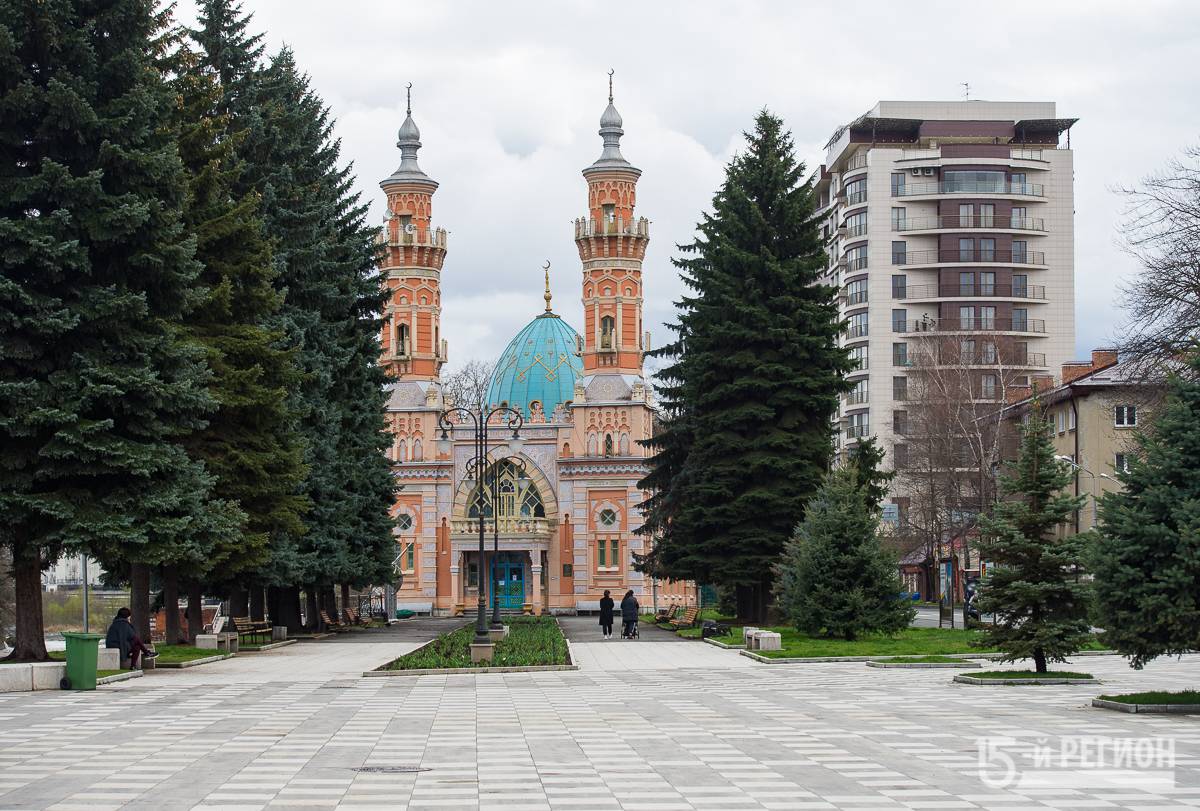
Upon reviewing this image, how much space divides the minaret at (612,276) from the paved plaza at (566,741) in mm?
57457

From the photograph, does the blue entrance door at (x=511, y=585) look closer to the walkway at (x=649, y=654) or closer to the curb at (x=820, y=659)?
the walkway at (x=649, y=654)

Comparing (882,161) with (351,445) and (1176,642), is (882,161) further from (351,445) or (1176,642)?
(1176,642)

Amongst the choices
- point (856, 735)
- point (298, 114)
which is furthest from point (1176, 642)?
point (298, 114)

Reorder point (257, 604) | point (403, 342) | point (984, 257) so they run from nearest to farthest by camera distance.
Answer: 1. point (257, 604)
2. point (984, 257)
3. point (403, 342)

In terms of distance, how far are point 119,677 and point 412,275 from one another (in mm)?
62754

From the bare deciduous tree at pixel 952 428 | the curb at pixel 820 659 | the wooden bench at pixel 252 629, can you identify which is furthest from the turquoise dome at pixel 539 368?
the curb at pixel 820 659

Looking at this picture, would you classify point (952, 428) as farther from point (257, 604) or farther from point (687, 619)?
point (257, 604)

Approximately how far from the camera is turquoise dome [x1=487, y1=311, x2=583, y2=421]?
93750mm

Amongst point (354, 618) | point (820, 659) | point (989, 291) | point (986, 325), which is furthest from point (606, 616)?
point (989, 291)

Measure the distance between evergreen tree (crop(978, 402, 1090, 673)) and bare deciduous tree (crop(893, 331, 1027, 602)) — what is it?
25702 mm

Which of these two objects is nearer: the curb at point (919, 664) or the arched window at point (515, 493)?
the curb at point (919, 664)

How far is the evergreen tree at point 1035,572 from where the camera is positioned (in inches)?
1003

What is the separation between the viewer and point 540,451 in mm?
87812

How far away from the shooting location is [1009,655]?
1019 inches
